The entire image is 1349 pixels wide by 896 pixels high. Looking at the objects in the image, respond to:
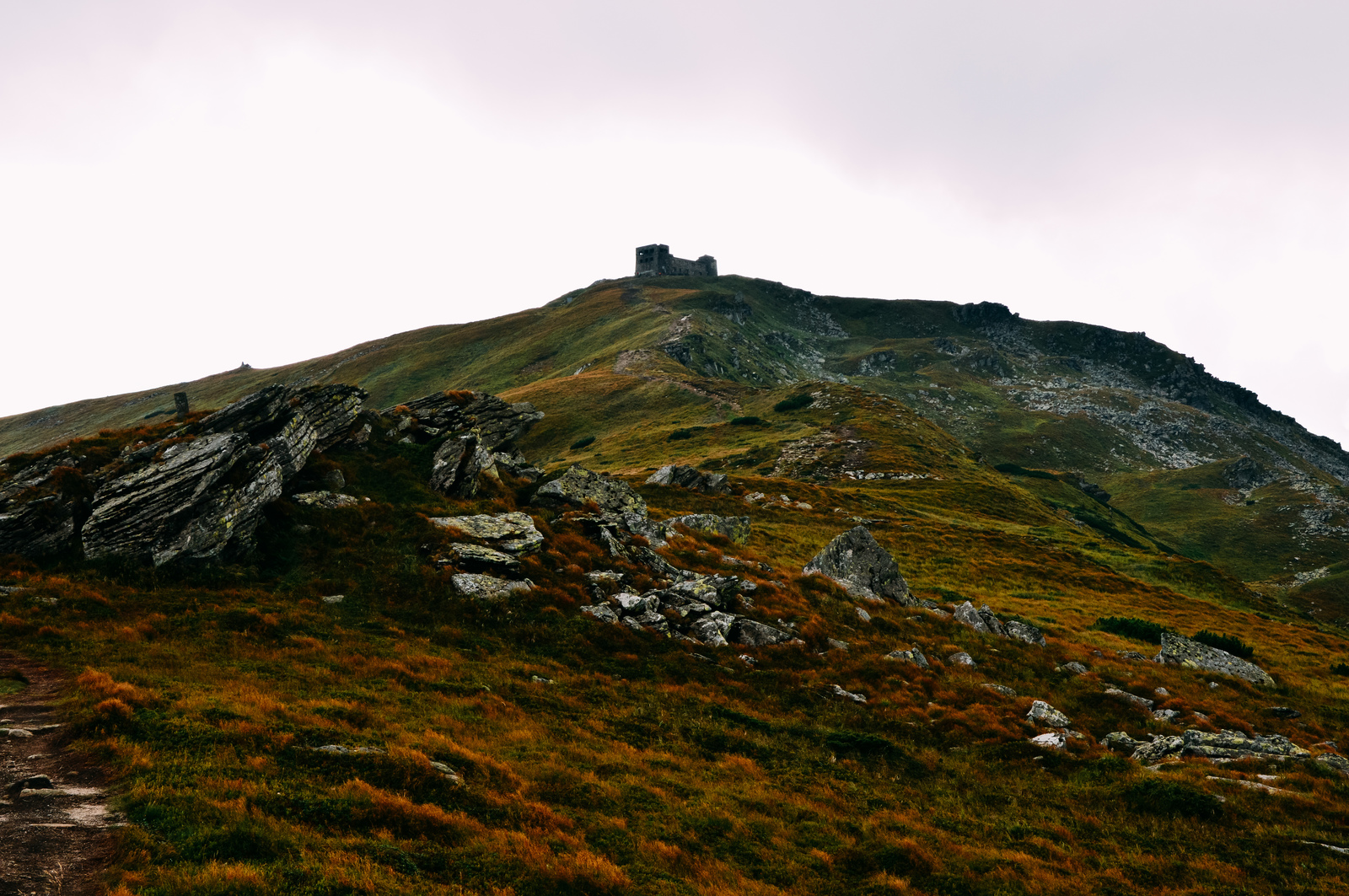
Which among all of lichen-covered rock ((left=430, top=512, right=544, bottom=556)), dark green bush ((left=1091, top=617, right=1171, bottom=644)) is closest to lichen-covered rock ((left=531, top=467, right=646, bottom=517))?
lichen-covered rock ((left=430, top=512, right=544, bottom=556))

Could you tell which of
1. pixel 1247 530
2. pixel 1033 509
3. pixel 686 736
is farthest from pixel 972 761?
pixel 1247 530

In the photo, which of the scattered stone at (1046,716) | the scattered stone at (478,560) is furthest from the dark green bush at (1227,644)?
the scattered stone at (478,560)

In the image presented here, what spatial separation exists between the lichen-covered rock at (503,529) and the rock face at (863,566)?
55.2 feet

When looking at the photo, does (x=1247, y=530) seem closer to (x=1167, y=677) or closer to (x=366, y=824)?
(x=1167, y=677)

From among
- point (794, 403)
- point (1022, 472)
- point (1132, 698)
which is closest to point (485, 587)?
point (1132, 698)

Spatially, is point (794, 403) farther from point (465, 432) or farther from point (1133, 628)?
point (465, 432)

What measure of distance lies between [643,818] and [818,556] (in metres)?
26.5

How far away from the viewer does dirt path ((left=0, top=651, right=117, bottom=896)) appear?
28.7ft

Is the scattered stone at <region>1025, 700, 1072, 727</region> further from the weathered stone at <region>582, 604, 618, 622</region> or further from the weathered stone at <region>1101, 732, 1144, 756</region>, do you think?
the weathered stone at <region>582, 604, 618, 622</region>

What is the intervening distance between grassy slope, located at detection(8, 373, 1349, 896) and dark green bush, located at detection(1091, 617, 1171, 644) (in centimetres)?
403

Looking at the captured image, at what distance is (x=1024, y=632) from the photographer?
3316 cm

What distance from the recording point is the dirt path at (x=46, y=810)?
8.74 meters

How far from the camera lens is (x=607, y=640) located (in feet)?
81.3

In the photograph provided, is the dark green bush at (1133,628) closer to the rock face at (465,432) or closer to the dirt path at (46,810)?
the rock face at (465,432)
